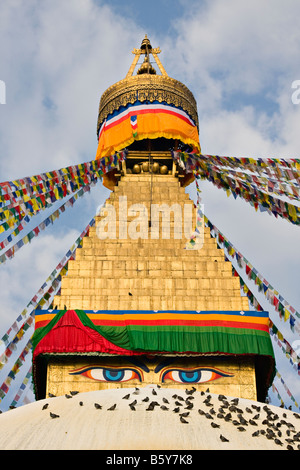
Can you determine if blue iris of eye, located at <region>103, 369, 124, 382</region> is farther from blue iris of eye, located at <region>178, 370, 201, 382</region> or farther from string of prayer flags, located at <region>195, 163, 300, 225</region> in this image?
string of prayer flags, located at <region>195, 163, 300, 225</region>

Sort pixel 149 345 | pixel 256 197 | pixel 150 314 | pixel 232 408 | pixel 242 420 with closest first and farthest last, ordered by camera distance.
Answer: pixel 242 420 → pixel 232 408 → pixel 149 345 → pixel 150 314 → pixel 256 197

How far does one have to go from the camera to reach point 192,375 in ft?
35.6

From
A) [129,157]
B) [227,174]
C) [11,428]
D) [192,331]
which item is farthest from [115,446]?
[129,157]

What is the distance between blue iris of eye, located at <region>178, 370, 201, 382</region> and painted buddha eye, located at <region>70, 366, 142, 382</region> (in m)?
0.72

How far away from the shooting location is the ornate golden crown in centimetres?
1702

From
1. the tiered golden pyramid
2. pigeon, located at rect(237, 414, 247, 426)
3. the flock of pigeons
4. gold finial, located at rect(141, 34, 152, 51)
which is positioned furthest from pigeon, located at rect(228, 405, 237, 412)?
gold finial, located at rect(141, 34, 152, 51)

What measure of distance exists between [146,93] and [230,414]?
38.9 ft

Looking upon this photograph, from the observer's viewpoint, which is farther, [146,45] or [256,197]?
[146,45]

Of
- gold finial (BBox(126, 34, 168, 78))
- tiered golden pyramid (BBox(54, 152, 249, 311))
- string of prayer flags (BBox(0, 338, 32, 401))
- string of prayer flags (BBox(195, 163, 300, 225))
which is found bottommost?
string of prayer flags (BBox(0, 338, 32, 401))

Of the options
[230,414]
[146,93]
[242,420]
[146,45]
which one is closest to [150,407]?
[230,414]

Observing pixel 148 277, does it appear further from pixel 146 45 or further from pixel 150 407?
pixel 146 45

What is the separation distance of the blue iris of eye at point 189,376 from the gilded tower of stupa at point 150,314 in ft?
0.07

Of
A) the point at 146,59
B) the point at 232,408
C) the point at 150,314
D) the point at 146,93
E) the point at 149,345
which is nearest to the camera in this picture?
the point at 232,408
